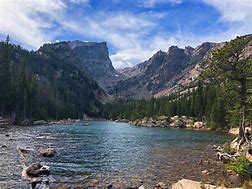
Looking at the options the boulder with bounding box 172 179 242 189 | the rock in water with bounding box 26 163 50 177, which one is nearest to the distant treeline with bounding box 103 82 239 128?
the rock in water with bounding box 26 163 50 177

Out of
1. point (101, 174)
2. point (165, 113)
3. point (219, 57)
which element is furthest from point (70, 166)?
point (165, 113)

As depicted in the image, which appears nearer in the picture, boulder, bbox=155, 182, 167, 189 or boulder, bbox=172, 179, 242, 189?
boulder, bbox=172, 179, 242, 189

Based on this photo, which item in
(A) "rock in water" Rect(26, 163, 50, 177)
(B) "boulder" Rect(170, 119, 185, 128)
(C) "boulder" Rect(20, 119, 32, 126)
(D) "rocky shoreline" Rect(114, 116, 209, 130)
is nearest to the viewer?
(A) "rock in water" Rect(26, 163, 50, 177)

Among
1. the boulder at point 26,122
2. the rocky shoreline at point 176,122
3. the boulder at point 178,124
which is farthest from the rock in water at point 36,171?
the boulder at point 178,124

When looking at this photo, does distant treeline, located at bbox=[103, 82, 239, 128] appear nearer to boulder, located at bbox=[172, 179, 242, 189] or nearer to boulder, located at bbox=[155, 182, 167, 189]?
boulder, located at bbox=[155, 182, 167, 189]

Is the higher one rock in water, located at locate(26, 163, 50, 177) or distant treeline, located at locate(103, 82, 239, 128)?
distant treeline, located at locate(103, 82, 239, 128)

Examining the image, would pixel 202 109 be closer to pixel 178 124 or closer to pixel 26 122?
pixel 178 124

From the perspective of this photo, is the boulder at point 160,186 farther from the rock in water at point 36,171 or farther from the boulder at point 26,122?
the boulder at point 26,122

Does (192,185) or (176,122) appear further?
(176,122)

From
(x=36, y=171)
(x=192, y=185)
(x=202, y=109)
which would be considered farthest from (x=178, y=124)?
(x=192, y=185)

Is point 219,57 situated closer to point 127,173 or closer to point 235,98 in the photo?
point 235,98

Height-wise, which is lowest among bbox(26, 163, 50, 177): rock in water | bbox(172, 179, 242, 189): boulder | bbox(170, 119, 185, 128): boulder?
bbox(26, 163, 50, 177): rock in water

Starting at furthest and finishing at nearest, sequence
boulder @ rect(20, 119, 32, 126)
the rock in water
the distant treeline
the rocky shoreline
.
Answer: the rocky shoreline, the distant treeline, boulder @ rect(20, 119, 32, 126), the rock in water

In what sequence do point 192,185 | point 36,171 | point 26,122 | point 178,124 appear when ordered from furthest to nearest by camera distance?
→ 1. point 178,124
2. point 26,122
3. point 36,171
4. point 192,185
